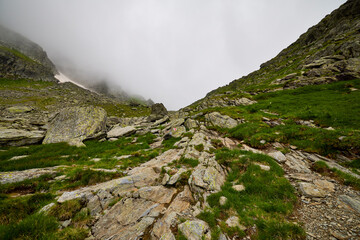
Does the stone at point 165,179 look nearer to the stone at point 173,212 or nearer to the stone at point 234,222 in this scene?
the stone at point 173,212

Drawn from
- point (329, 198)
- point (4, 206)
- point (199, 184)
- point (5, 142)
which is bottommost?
point (329, 198)

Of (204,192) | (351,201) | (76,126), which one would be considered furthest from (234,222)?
(76,126)

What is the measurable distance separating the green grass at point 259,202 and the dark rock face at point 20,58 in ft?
716

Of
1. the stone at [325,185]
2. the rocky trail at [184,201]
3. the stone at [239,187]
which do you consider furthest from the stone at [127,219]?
the stone at [325,185]

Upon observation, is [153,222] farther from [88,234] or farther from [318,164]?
[318,164]

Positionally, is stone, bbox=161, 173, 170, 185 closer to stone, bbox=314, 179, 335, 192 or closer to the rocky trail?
the rocky trail

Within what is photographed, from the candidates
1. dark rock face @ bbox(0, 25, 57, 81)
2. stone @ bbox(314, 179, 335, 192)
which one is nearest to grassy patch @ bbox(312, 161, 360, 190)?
stone @ bbox(314, 179, 335, 192)

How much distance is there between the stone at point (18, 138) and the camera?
48.1 ft

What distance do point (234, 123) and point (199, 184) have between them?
13.7 m

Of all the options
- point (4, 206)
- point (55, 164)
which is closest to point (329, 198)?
point (4, 206)

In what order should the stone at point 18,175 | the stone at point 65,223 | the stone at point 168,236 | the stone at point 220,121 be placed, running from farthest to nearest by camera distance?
the stone at point 220,121, the stone at point 18,175, the stone at point 65,223, the stone at point 168,236

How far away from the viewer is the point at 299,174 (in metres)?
7.68

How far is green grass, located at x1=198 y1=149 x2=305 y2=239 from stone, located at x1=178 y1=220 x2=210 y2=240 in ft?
1.44

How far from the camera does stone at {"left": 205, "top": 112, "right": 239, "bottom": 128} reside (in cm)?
1841
